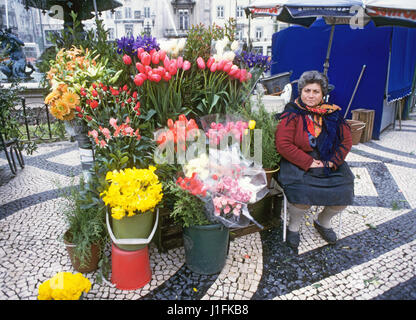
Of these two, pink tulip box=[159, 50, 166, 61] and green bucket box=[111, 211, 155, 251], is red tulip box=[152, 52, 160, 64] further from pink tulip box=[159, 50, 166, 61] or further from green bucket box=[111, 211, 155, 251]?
green bucket box=[111, 211, 155, 251]

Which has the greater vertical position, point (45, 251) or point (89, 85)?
point (89, 85)

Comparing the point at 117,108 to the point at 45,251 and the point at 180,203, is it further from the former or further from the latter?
the point at 45,251

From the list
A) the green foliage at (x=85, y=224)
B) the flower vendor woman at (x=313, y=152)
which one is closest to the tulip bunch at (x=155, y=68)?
the green foliage at (x=85, y=224)

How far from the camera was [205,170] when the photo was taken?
6.11 feet

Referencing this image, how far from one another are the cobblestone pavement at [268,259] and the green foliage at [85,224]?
0.26m

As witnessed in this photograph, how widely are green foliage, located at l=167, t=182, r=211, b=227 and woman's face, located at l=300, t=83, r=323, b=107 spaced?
1.25 meters

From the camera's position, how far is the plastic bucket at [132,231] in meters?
1.80

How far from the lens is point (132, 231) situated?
6.03ft

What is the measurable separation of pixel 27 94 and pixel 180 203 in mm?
6400

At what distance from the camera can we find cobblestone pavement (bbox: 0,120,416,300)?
1.98 m

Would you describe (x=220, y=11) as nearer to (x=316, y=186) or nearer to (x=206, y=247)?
(x=316, y=186)

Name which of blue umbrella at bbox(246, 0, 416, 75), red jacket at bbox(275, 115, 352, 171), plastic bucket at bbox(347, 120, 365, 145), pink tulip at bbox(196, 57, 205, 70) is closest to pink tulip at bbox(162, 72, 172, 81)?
pink tulip at bbox(196, 57, 205, 70)

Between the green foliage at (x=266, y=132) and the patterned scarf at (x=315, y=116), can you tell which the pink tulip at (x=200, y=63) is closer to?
the green foliage at (x=266, y=132)

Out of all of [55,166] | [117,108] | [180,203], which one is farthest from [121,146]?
[55,166]
